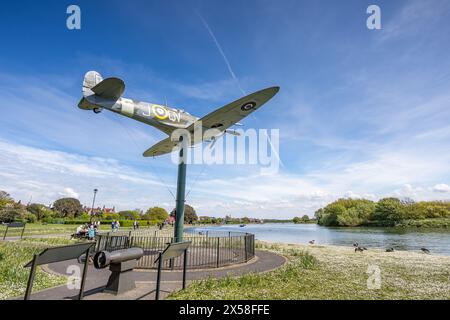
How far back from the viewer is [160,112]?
477 inches

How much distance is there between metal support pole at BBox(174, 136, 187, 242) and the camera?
40.6 ft

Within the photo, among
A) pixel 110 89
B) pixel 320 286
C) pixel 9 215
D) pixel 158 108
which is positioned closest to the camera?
pixel 320 286

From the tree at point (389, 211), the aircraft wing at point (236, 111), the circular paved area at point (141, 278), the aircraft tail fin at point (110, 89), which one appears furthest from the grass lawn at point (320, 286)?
the tree at point (389, 211)

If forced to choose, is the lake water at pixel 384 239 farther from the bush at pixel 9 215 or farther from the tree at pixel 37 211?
the tree at pixel 37 211

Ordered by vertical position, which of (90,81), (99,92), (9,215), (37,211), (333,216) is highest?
(90,81)

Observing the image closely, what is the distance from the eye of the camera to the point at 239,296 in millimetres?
6629

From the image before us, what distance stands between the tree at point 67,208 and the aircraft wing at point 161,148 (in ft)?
300

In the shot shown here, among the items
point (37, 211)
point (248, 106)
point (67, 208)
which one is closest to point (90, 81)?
point (248, 106)

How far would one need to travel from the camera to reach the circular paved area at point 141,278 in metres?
6.39

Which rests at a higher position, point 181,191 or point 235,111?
point 235,111

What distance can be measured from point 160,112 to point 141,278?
7.15 meters

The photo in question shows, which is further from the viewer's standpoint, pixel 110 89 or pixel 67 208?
pixel 67 208

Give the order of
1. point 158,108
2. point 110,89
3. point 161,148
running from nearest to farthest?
point 110,89
point 158,108
point 161,148

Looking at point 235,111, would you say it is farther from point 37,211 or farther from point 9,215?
point 37,211
